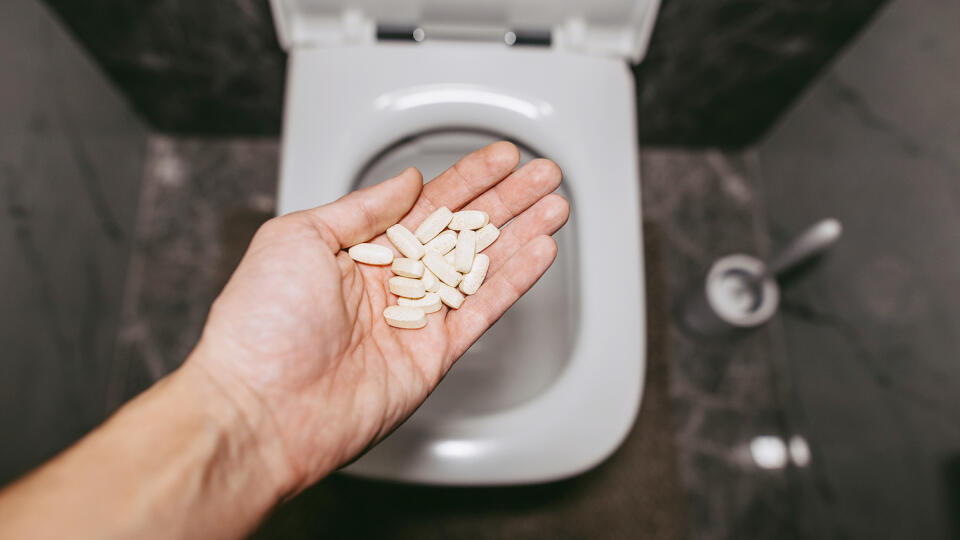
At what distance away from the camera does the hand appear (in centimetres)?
43

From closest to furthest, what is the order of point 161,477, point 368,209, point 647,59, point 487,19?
point 161,477 < point 368,209 < point 487,19 < point 647,59

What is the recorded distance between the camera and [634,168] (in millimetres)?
630

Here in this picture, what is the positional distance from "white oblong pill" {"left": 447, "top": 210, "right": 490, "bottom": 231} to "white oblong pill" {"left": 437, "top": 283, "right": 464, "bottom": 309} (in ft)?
0.21

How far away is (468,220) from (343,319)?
6.5 inches

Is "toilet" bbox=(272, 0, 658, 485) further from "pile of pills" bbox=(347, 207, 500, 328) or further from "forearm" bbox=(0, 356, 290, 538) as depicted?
"forearm" bbox=(0, 356, 290, 538)

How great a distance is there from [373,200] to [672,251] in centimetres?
66

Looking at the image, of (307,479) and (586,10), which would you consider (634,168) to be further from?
(307,479)

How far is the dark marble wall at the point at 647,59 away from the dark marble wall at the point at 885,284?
0.22 feet

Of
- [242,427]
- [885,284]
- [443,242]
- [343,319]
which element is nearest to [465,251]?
[443,242]

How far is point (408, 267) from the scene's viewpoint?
20.9 inches

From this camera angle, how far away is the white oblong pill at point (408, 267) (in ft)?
1.74

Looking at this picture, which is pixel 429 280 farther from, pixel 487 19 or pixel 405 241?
pixel 487 19

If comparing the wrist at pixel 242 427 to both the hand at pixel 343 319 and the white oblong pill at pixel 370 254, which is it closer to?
Answer: the hand at pixel 343 319

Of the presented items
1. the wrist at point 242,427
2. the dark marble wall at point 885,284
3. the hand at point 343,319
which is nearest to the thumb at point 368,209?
the hand at point 343,319
